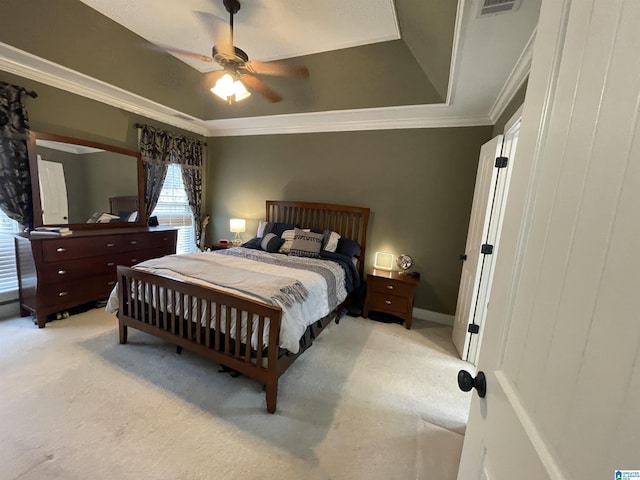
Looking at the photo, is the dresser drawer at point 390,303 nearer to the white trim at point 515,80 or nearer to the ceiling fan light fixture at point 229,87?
the white trim at point 515,80

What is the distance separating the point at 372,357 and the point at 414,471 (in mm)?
1106

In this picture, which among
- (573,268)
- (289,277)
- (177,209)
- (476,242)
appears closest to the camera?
(573,268)

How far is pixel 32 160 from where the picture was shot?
2.79m

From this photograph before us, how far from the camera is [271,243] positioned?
3604 mm

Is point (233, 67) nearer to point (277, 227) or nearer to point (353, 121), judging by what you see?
point (353, 121)

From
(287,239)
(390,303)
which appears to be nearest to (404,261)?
(390,303)

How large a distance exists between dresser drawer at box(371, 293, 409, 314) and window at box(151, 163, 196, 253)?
337 cm

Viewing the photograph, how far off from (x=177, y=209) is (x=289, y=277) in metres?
3.14

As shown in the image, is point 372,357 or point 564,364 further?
point 372,357

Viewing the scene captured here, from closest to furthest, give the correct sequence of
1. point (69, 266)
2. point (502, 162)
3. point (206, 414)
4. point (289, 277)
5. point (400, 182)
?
point (206, 414)
point (502, 162)
point (289, 277)
point (69, 266)
point (400, 182)

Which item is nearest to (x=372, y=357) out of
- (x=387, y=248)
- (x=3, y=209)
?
(x=387, y=248)

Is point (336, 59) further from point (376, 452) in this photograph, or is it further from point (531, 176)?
point (376, 452)

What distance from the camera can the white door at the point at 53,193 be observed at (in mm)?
2896

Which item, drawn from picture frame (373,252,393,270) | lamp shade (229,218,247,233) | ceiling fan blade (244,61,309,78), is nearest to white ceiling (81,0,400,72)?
ceiling fan blade (244,61,309,78)
